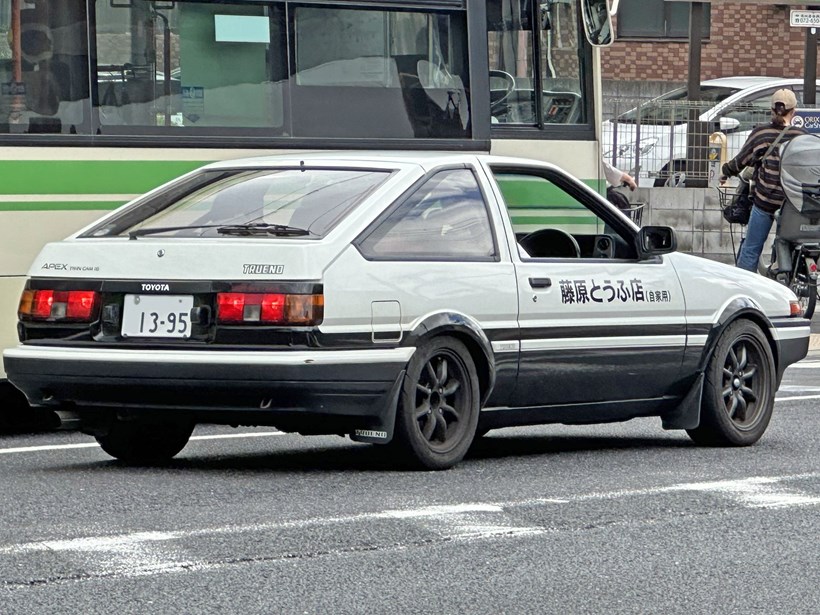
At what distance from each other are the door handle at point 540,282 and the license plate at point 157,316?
1595 mm

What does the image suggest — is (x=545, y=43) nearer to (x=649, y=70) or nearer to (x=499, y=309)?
(x=499, y=309)

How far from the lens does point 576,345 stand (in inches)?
352

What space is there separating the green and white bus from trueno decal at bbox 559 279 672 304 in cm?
48

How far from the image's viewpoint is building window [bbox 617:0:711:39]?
36625 mm

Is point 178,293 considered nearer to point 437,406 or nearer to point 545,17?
point 437,406

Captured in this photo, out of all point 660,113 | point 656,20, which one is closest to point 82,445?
point 660,113

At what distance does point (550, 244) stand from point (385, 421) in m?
1.64

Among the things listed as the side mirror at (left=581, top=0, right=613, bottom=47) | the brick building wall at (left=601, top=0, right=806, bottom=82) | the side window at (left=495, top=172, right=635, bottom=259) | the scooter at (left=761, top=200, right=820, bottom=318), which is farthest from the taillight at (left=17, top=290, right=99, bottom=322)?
the brick building wall at (left=601, top=0, right=806, bottom=82)

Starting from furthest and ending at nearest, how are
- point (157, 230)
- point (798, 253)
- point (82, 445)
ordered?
point (798, 253)
point (82, 445)
point (157, 230)

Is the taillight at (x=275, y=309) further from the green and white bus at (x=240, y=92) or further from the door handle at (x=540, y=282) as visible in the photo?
the green and white bus at (x=240, y=92)

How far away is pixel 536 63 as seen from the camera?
12656 mm

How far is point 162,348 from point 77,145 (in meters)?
2.88

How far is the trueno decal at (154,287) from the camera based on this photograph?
Result: 7941 mm

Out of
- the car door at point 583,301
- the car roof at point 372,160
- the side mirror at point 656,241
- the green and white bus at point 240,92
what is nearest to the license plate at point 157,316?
the car roof at point 372,160
